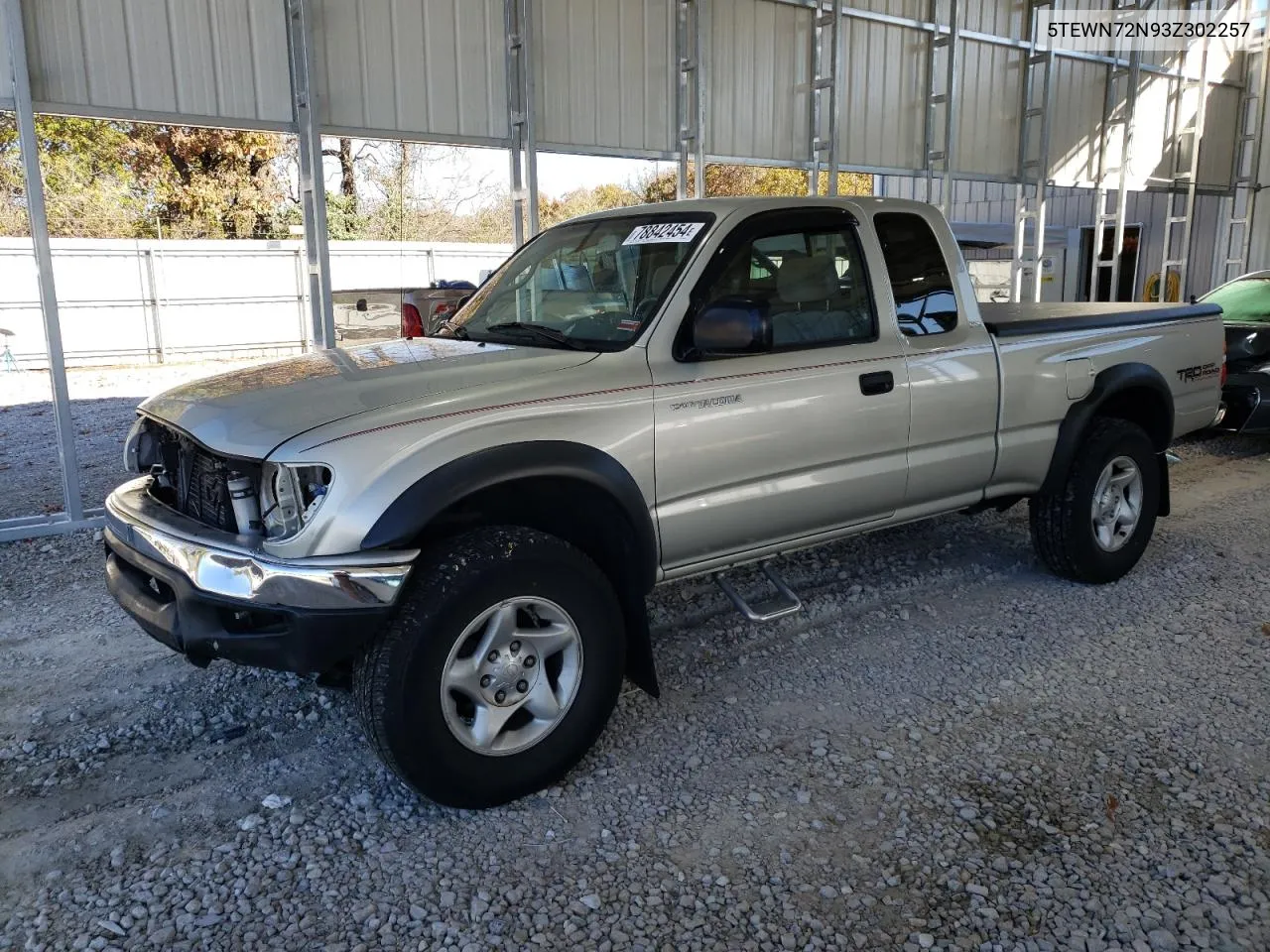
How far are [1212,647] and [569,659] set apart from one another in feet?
9.88

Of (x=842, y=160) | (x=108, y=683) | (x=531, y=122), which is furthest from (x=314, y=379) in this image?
(x=842, y=160)

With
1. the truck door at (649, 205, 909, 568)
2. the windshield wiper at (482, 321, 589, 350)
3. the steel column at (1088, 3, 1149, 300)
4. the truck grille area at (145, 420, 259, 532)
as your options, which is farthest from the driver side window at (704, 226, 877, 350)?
the steel column at (1088, 3, 1149, 300)

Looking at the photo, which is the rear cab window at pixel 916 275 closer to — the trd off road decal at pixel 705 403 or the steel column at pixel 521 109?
the trd off road decal at pixel 705 403

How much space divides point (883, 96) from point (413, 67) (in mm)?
5413

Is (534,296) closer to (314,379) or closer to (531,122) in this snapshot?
(314,379)

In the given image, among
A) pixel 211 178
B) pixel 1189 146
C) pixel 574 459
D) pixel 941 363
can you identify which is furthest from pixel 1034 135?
pixel 211 178

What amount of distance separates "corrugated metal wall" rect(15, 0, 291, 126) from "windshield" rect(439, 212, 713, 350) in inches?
145

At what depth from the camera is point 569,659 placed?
3.25 metres

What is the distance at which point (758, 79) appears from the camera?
32.1ft

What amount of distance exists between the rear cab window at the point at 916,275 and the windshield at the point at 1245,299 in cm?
589

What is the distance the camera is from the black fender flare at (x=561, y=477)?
2865 mm

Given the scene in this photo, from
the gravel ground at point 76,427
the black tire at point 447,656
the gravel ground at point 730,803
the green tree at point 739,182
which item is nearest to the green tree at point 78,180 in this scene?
the gravel ground at point 76,427

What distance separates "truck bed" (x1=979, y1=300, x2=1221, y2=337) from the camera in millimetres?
4762

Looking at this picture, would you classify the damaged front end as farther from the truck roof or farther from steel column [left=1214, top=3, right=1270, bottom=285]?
steel column [left=1214, top=3, right=1270, bottom=285]
